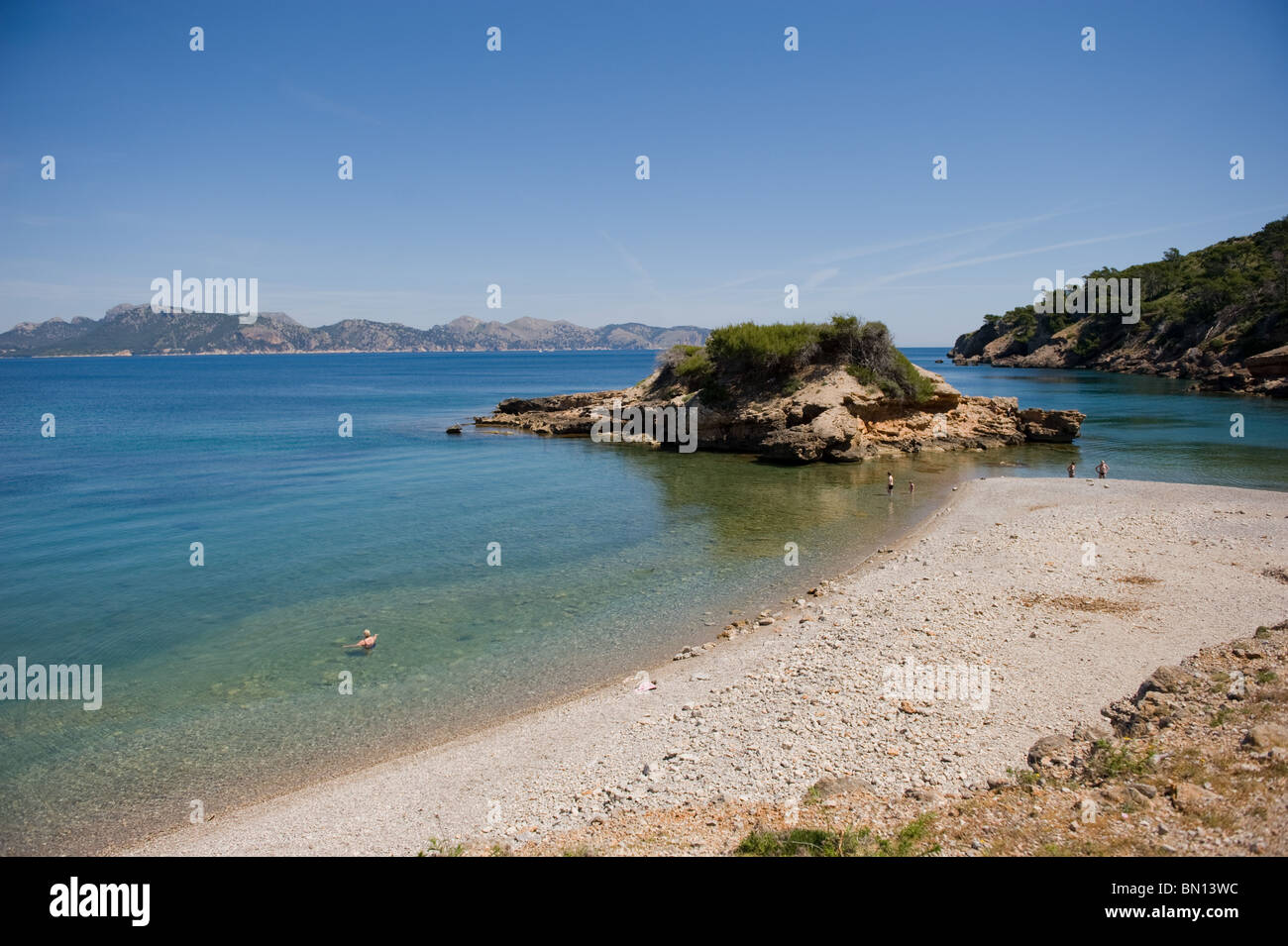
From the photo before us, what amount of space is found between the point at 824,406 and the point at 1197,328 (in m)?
81.8

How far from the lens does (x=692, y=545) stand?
2394 centimetres

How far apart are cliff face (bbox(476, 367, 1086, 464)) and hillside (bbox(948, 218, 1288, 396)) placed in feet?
128

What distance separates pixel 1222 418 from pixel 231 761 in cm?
6644

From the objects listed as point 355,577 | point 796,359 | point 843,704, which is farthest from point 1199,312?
point 355,577

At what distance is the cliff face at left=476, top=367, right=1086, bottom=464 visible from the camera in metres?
40.7

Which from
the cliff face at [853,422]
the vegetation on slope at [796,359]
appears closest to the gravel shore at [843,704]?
the cliff face at [853,422]

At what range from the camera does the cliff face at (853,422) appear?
40656 millimetres

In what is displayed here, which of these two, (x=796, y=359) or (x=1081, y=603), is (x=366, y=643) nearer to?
(x=1081, y=603)

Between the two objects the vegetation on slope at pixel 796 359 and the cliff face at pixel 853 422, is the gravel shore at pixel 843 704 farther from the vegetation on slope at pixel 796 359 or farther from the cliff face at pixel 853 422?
the vegetation on slope at pixel 796 359

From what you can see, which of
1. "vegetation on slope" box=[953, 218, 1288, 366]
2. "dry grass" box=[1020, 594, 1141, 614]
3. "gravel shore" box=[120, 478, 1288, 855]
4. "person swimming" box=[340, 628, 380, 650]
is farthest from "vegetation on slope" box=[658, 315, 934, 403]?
"vegetation on slope" box=[953, 218, 1288, 366]

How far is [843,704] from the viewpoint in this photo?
38.8 feet

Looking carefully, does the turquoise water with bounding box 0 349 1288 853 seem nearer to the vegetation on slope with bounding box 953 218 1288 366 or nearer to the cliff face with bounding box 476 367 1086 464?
the cliff face with bounding box 476 367 1086 464

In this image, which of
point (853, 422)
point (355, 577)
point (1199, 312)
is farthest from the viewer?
point (1199, 312)

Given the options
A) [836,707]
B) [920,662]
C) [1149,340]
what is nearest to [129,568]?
[836,707]
